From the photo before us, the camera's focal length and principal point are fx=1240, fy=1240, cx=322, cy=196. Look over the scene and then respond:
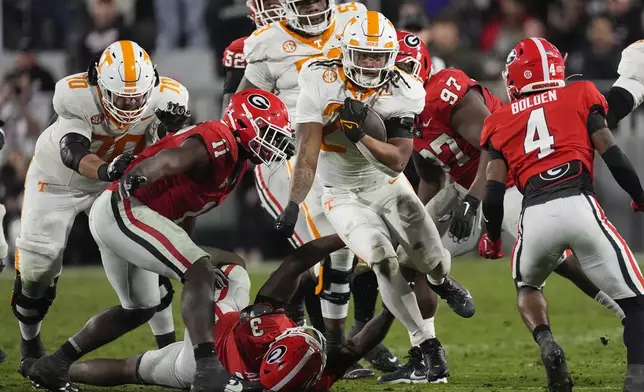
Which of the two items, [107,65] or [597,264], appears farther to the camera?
[107,65]

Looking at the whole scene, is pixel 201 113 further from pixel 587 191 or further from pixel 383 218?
pixel 587 191

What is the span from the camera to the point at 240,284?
240 inches

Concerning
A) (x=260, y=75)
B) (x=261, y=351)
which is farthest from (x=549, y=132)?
(x=260, y=75)

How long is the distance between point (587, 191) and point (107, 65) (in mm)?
Result: 2645

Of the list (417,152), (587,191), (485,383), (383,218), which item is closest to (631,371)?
(587,191)

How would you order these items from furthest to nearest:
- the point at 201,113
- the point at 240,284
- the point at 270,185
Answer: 1. the point at 201,113
2. the point at 270,185
3. the point at 240,284

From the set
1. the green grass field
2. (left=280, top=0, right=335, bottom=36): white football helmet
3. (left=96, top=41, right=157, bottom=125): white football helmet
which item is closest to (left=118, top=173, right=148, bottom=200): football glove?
(left=96, top=41, right=157, bottom=125): white football helmet

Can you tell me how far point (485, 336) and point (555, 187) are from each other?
10.3 ft

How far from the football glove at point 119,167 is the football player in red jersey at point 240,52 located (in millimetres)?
1795

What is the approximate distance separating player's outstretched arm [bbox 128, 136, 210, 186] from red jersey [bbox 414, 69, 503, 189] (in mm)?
1798

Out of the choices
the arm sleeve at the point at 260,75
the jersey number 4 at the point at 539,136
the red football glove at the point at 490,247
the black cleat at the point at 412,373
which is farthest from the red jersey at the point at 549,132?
the arm sleeve at the point at 260,75

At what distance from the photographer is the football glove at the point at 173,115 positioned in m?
6.57

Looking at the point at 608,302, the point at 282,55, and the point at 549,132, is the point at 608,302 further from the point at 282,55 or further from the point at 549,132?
the point at 282,55

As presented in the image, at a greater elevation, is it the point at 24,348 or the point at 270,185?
the point at 270,185
